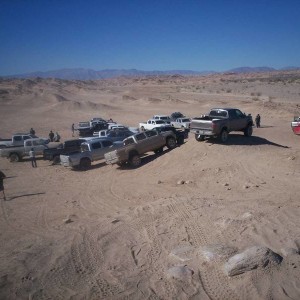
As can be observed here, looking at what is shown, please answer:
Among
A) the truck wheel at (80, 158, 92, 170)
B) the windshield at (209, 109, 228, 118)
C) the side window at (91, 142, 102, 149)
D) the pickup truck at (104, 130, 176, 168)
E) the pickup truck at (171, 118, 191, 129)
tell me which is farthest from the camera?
the pickup truck at (171, 118, 191, 129)

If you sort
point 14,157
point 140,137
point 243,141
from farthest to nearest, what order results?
point 14,157 → point 140,137 → point 243,141

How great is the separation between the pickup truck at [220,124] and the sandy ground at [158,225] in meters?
0.72

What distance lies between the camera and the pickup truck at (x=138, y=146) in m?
17.3

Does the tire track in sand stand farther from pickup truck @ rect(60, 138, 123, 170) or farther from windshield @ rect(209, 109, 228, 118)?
pickup truck @ rect(60, 138, 123, 170)

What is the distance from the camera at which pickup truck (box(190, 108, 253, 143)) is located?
17172 millimetres

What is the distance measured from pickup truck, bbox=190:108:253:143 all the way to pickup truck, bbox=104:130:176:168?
6.11 ft

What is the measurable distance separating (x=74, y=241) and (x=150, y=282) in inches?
102

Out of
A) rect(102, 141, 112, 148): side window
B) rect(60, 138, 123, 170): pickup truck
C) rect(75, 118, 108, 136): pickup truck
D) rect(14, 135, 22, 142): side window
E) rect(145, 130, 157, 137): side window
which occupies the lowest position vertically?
rect(75, 118, 108, 136): pickup truck

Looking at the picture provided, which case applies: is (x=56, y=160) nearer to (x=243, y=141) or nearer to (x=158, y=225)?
(x=243, y=141)

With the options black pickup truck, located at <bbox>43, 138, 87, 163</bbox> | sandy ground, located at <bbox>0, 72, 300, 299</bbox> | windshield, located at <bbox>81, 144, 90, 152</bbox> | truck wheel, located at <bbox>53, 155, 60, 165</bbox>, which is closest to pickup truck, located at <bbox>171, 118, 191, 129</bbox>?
black pickup truck, located at <bbox>43, 138, 87, 163</bbox>

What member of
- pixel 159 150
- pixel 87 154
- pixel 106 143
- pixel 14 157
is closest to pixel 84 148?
pixel 87 154

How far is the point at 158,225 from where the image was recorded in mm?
8570

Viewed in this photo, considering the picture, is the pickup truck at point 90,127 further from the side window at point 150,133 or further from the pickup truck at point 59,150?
the side window at point 150,133

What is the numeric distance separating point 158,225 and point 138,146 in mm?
9695
